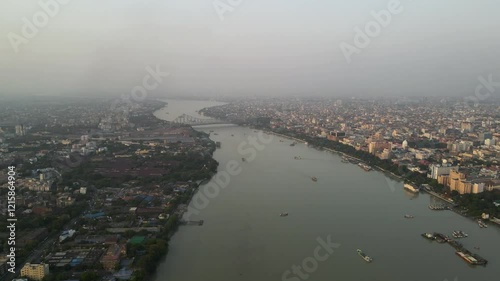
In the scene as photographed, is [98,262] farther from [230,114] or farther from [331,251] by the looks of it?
[230,114]

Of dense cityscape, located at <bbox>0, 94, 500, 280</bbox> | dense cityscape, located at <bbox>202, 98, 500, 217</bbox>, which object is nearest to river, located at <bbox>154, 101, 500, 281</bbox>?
dense cityscape, located at <bbox>0, 94, 500, 280</bbox>

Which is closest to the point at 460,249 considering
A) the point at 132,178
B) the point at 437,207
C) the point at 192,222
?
the point at 437,207

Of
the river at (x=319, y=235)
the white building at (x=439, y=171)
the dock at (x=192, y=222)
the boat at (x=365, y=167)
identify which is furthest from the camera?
the boat at (x=365, y=167)

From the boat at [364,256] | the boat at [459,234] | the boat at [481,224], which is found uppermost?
the boat at [459,234]

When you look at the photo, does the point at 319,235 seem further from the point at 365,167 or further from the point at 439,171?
the point at 365,167

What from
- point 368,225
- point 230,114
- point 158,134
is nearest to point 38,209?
point 368,225

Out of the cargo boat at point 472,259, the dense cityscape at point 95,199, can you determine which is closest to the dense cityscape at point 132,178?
the dense cityscape at point 95,199

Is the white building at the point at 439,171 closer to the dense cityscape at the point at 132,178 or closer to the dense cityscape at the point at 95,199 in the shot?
the dense cityscape at the point at 132,178

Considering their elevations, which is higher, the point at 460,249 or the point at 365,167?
the point at 365,167

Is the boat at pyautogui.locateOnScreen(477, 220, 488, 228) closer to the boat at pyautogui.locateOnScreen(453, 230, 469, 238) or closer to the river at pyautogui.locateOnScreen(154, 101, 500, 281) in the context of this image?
the river at pyautogui.locateOnScreen(154, 101, 500, 281)
